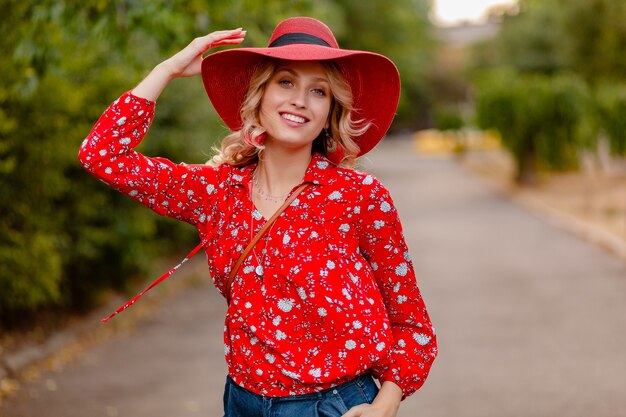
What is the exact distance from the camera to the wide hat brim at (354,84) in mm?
2447

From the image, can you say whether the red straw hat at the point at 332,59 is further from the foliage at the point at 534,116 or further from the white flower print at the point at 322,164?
the foliage at the point at 534,116

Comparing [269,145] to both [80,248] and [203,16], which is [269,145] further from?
[80,248]

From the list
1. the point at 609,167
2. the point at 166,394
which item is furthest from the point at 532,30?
the point at 166,394

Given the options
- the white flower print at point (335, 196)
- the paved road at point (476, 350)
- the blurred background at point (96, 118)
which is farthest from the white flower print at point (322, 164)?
the paved road at point (476, 350)

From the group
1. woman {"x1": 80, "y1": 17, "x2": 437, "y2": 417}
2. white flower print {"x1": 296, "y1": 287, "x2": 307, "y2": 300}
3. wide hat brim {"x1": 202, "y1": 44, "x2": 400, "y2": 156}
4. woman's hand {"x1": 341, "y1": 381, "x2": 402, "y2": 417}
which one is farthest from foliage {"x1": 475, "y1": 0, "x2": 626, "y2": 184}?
white flower print {"x1": 296, "y1": 287, "x2": 307, "y2": 300}

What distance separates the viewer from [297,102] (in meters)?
2.32

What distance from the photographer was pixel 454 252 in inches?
490

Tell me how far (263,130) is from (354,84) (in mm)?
304

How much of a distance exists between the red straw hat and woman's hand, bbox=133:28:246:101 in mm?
41

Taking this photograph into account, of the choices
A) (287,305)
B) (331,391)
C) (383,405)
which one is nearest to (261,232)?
(287,305)

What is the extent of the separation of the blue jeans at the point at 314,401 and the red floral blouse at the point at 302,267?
0.07 feet

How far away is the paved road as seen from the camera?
5.67m

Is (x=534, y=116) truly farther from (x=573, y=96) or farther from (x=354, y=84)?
(x=354, y=84)

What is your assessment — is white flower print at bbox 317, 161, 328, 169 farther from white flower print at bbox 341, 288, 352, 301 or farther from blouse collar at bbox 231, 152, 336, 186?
white flower print at bbox 341, 288, 352, 301
